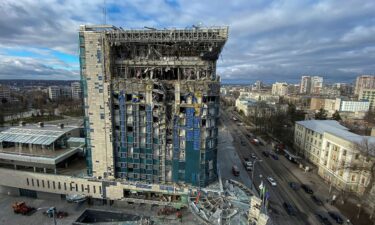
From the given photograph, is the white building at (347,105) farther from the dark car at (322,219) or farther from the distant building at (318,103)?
the dark car at (322,219)

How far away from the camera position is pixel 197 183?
116 feet

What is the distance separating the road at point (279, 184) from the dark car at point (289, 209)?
0.70 metres

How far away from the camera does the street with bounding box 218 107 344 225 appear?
135 ft

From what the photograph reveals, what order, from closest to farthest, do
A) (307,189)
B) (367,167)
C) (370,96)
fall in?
(367,167) < (307,189) < (370,96)

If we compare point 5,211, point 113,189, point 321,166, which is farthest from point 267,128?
point 5,211

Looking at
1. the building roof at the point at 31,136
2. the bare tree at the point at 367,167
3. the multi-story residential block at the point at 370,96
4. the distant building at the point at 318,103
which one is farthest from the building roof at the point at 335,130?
the multi-story residential block at the point at 370,96

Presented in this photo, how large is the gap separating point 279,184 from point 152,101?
41.0 meters

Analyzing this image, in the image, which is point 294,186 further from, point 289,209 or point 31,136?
point 31,136

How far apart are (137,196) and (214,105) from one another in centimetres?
2175

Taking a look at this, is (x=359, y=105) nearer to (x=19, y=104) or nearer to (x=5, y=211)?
(x=5, y=211)

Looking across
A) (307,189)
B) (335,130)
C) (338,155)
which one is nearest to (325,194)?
(307,189)

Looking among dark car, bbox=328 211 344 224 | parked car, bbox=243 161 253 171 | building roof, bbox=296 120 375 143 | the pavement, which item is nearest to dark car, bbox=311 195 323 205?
dark car, bbox=328 211 344 224

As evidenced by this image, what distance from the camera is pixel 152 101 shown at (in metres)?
34.2

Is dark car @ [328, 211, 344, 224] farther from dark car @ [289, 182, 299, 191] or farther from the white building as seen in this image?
the white building
